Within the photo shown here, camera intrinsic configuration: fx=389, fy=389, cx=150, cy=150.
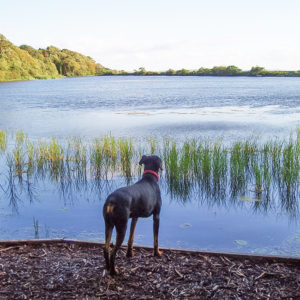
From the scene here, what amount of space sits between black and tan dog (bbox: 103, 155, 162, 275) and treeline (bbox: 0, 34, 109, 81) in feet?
257

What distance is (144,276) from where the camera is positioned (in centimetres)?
407

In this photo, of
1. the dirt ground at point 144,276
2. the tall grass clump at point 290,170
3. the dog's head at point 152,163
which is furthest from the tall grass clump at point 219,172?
the dirt ground at point 144,276

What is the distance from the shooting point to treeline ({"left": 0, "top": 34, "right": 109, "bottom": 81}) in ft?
269

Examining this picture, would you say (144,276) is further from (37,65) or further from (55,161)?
(37,65)

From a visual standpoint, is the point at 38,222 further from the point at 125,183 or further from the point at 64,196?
the point at 125,183

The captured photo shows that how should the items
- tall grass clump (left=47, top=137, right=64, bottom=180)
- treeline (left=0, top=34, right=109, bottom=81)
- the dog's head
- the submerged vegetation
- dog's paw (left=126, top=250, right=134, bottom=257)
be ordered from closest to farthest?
dog's paw (left=126, top=250, right=134, bottom=257) → the dog's head → the submerged vegetation → tall grass clump (left=47, top=137, right=64, bottom=180) → treeline (left=0, top=34, right=109, bottom=81)

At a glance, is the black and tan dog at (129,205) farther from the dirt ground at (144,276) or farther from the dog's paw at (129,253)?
the dirt ground at (144,276)

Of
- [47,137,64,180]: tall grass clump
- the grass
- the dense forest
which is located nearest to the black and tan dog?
the grass

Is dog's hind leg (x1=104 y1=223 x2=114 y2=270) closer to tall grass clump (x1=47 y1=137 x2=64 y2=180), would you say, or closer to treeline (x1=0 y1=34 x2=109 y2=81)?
tall grass clump (x1=47 y1=137 x2=64 y2=180)

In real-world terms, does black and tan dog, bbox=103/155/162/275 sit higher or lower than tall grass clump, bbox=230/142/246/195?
higher

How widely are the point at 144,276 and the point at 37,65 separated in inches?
4007

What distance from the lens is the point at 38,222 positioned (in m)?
6.79

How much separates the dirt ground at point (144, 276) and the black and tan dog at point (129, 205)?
0.72 ft

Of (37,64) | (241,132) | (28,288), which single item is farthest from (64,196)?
(37,64)
